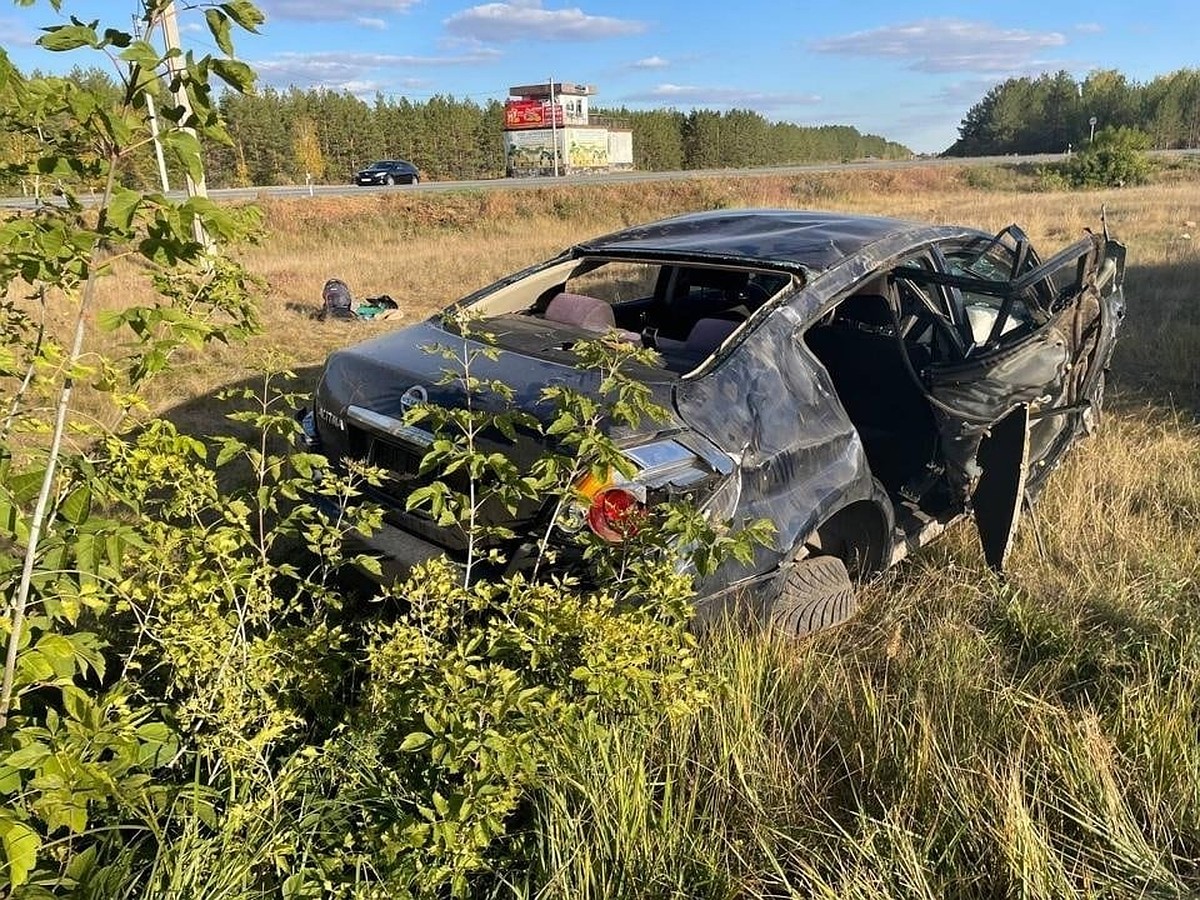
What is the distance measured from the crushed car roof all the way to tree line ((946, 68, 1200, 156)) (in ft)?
248

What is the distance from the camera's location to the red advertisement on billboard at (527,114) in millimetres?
54588

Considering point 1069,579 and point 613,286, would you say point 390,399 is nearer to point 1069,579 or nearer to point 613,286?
point 1069,579

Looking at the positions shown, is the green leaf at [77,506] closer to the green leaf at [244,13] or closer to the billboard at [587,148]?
the green leaf at [244,13]

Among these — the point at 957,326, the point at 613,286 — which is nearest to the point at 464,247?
the point at 613,286

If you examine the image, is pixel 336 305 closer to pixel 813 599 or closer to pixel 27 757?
pixel 813 599

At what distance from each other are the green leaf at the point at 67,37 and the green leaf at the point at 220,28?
188 mm

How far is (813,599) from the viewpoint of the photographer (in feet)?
9.18

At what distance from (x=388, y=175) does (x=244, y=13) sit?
4089cm

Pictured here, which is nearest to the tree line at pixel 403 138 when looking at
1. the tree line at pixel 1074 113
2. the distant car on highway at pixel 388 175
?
the distant car on highway at pixel 388 175

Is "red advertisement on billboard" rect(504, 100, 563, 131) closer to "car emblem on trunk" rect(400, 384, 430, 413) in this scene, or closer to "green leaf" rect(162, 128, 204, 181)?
"car emblem on trunk" rect(400, 384, 430, 413)

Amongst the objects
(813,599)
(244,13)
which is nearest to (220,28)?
(244,13)

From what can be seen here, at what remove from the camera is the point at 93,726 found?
5.57 ft

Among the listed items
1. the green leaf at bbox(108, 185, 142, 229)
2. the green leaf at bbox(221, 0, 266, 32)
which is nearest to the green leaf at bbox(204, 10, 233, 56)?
the green leaf at bbox(221, 0, 266, 32)

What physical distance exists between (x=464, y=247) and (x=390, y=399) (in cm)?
1654
